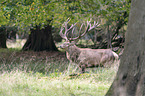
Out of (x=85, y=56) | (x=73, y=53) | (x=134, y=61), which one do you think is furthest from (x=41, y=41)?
(x=134, y=61)

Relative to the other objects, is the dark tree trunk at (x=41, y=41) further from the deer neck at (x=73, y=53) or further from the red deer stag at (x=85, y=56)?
the deer neck at (x=73, y=53)

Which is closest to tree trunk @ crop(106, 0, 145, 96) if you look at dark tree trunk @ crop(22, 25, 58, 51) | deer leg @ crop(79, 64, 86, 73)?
deer leg @ crop(79, 64, 86, 73)

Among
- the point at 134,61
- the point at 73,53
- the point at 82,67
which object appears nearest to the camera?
the point at 134,61

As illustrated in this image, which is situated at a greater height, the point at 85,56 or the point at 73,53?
the point at 73,53

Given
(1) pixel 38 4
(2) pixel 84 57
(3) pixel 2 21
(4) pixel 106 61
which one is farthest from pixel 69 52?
(3) pixel 2 21

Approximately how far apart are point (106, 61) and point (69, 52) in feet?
5.97

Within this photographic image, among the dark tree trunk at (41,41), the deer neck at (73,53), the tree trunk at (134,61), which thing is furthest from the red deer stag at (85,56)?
the dark tree trunk at (41,41)

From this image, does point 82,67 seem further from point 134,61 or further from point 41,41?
point 41,41

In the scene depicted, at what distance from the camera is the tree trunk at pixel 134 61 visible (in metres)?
3.60

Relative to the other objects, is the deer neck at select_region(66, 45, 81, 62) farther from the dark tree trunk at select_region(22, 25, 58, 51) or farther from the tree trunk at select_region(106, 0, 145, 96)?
the dark tree trunk at select_region(22, 25, 58, 51)

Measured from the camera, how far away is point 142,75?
359cm

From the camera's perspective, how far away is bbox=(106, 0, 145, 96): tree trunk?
360 centimetres

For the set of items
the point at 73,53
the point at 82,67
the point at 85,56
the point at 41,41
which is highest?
the point at 41,41

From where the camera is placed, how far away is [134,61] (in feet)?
11.9
